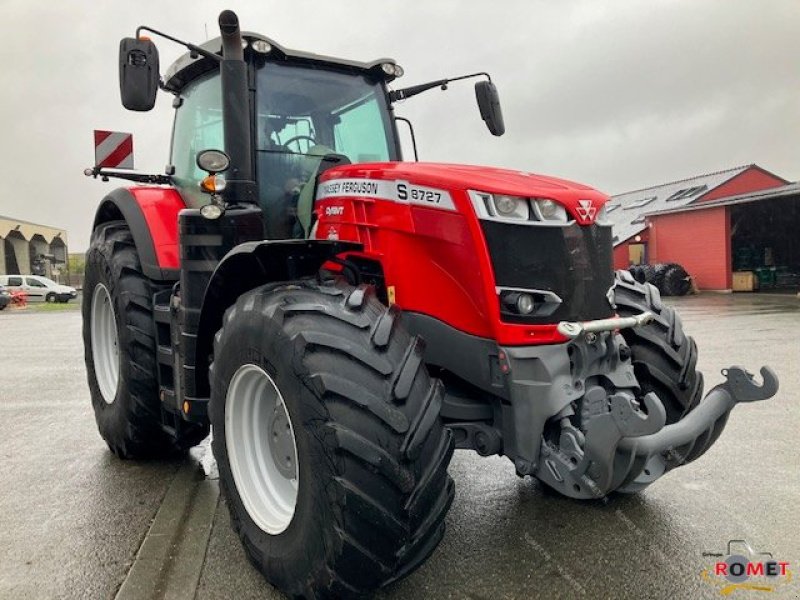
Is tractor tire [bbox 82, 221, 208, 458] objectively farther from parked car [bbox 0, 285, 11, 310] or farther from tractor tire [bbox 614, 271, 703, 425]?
parked car [bbox 0, 285, 11, 310]

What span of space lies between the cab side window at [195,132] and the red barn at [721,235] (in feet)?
72.1

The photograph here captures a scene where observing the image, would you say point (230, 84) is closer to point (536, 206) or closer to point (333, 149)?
point (333, 149)

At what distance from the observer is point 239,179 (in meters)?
3.28

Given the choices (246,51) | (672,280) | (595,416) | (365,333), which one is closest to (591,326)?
(595,416)

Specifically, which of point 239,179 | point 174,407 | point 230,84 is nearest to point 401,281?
point 239,179

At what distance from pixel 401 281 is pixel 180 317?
133cm

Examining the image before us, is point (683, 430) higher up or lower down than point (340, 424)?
lower down

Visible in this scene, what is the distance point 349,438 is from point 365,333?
384 mm

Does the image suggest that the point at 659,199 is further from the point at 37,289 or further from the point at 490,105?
the point at 490,105

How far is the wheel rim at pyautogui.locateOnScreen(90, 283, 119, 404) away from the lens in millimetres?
4785

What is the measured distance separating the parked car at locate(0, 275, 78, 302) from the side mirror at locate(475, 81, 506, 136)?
31311 millimetres

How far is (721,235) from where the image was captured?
2567cm

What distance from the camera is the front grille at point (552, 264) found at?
2660 mm

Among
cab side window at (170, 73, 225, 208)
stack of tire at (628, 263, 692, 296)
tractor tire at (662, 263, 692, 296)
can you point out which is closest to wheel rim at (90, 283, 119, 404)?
cab side window at (170, 73, 225, 208)
